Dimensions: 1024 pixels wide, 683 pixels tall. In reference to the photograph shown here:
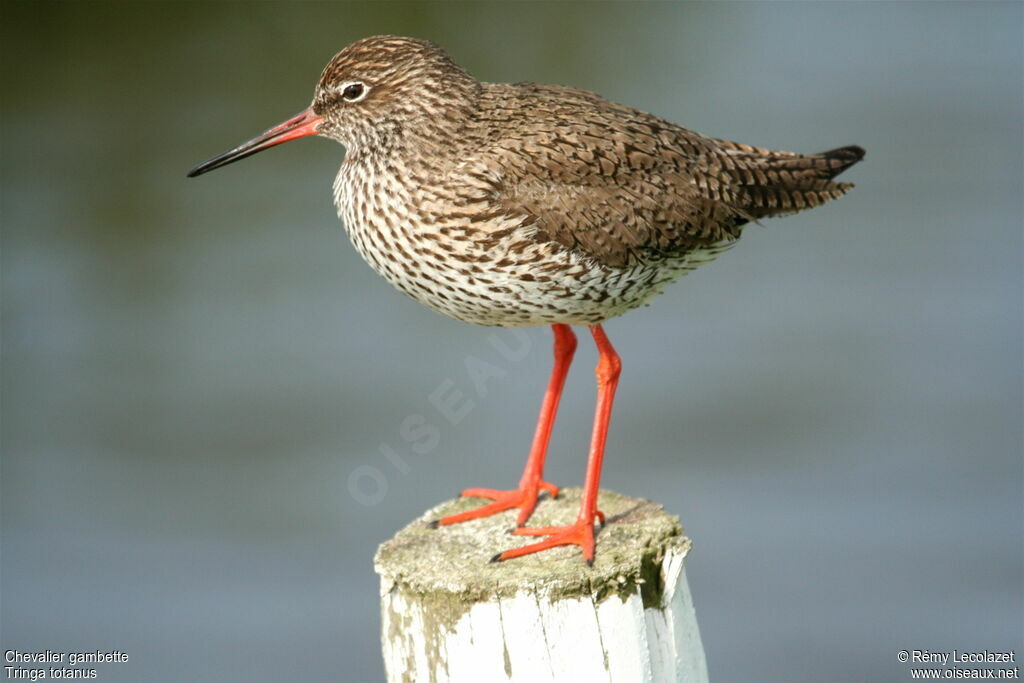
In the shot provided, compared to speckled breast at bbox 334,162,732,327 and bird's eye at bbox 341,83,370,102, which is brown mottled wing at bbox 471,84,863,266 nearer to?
speckled breast at bbox 334,162,732,327

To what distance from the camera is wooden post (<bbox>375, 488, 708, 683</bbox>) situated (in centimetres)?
532

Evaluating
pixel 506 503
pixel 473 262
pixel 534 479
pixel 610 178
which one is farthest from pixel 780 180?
pixel 506 503

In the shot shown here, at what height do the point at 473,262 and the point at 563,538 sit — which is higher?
the point at 473,262

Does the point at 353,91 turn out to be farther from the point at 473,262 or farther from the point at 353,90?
the point at 473,262

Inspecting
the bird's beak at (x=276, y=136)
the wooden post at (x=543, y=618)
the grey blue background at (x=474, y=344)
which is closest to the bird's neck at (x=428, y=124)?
the bird's beak at (x=276, y=136)

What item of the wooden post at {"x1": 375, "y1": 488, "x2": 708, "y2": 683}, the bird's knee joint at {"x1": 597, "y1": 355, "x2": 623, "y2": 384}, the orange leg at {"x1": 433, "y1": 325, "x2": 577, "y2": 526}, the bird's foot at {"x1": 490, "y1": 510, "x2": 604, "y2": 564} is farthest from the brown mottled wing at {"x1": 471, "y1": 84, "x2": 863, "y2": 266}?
the wooden post at {"x1": 375, "y1": 488, "x2": 708, "y2": 683}

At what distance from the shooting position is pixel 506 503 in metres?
6.95

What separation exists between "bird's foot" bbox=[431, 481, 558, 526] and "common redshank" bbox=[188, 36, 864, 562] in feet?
0.04

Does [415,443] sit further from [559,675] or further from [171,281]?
[559,675]

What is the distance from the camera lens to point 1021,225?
48.7 ft

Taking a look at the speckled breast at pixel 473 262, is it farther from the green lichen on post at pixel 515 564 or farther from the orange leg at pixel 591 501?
the green lichen on post at pixel 515 564

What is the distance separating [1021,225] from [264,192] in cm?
899

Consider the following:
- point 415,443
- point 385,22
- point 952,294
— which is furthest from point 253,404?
point 952,294

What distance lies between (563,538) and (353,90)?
8.26 ft
